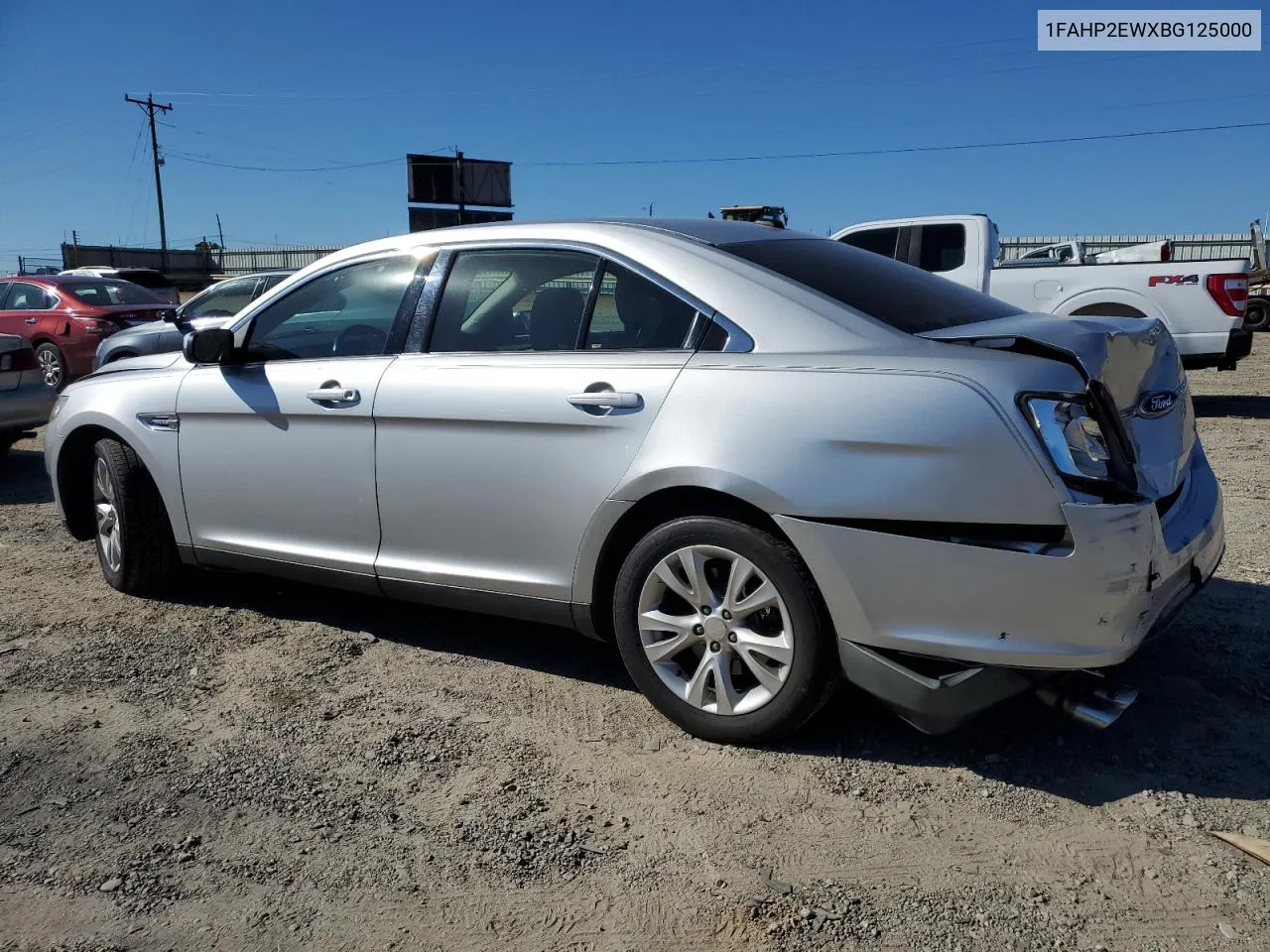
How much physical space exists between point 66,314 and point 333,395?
35.6 feet

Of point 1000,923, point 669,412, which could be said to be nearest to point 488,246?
point 669,412

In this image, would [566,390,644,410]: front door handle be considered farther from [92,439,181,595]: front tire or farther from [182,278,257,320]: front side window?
[182,278,257,320]: front side window

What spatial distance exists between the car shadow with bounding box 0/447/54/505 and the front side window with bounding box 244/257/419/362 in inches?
128

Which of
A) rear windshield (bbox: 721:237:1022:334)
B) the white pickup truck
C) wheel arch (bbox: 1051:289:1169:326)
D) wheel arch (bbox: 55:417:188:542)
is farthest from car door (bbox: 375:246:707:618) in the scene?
wheel arch (bbox: 1051:289:1169:326)

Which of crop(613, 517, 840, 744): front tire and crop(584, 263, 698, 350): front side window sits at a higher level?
crop(584, 263, 698, 350): front side window

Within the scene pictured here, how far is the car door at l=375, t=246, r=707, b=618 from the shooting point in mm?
3334

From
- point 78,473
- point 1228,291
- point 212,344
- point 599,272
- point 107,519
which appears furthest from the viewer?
point 1228,291

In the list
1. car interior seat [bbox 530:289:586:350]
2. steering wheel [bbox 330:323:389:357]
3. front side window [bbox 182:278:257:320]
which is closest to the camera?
car interior seat [bbox 530:289:586:350]

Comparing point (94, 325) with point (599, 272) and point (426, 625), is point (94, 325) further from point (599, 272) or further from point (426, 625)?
point (599, 272)

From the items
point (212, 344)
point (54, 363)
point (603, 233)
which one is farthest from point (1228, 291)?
point (54, 363)

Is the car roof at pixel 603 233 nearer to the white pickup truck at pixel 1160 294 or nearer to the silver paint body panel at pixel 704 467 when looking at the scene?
the silver paint body panel at pixel 704 467

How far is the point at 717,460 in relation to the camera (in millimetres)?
3047

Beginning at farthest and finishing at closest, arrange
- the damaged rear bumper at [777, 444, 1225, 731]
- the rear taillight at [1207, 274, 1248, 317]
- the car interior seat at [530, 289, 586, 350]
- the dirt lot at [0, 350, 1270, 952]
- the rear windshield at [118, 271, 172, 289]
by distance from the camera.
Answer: the rear windshield at [118, 271, 172, 289] → the rear taillight at [1207, 274, 1248, 317] → the car interior seat at [530, 289, 586, 350] → the damaged rear bumper at [777, 444, 1225, 731] → the dirt lot at [0, 350, 1270, 952]

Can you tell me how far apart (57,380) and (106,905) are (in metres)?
12.1
